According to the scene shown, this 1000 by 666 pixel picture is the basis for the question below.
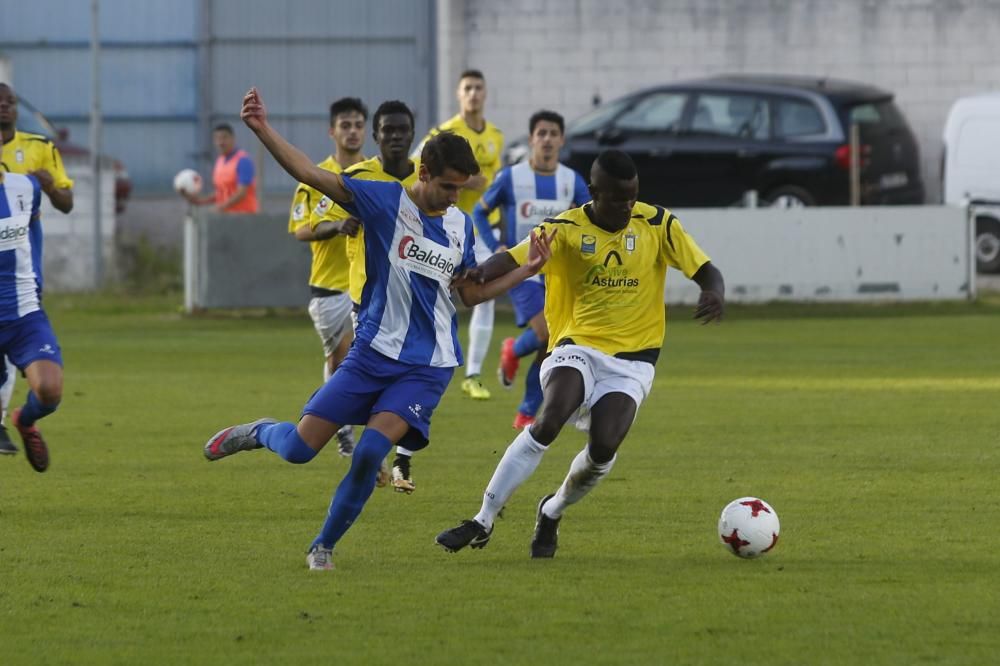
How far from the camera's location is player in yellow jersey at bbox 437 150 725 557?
25.9ft

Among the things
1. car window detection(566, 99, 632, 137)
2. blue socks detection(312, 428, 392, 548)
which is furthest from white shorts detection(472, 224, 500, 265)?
car window detection(566, 99, 632, 137)

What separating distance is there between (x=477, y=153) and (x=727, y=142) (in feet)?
34.4

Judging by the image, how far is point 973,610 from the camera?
676 centimetres

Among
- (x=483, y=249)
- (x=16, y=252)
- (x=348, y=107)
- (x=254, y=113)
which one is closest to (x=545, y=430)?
(x=254, y=113)

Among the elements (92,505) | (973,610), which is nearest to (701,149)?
(92,505)

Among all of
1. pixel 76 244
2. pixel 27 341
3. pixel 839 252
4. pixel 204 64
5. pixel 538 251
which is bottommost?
pixel 76 244

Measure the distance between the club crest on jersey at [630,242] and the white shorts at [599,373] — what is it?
436 millimetres

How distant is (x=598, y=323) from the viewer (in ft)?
26.9

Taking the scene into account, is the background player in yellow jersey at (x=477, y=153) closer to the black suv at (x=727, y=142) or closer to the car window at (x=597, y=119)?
the black suv at (x=727, y=142)

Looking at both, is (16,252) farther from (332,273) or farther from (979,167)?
(979,167)

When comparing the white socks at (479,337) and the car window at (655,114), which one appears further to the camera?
the car window at (655,114)

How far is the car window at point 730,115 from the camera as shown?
82.7ft

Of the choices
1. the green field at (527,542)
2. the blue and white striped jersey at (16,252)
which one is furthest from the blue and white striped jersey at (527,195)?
the blue and white striped jersey at (16,252)

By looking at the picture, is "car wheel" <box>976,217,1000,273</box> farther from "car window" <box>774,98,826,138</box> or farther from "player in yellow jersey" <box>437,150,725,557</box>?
"player in yellow jersey" <box>437,150,725,557</box>
